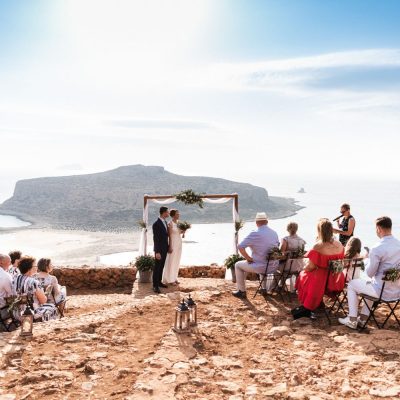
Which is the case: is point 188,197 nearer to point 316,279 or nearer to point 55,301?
point 55,301

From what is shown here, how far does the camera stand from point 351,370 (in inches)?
169

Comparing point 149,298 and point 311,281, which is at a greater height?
point 311,281

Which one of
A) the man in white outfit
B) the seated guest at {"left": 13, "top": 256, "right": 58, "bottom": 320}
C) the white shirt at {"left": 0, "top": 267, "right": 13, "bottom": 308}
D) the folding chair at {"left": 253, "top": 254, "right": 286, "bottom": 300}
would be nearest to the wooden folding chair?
the seated guest at {"left": 13, "top": 256, "right": 58, "bottom": 320}

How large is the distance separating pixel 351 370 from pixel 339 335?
3.84 ft

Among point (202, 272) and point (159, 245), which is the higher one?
point (159, 245)

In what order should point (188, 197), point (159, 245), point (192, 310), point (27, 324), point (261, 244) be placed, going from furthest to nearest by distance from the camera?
point (188, 197) < point (159, 245) < point (261, 244) < point (192, 310) < point (27, 324)

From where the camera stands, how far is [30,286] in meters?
6.32

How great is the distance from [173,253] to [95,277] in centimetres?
357

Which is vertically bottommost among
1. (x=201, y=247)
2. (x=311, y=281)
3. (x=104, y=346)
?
(x=201, y=247)

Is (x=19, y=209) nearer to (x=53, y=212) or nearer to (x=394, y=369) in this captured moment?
(x=53, y=212)

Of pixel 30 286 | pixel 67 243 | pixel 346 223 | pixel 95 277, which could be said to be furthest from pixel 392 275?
pixel 67 243

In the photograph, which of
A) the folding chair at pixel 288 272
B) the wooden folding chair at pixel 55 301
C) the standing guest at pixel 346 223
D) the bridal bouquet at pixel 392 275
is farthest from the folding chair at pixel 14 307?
the standing guest at pixel 346 223

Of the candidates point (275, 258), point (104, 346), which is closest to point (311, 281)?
point (275, 258)

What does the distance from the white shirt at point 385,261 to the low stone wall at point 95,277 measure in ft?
27.8
